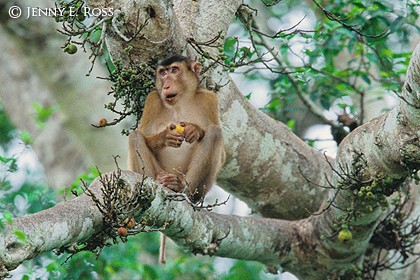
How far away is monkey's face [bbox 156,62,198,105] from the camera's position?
6645mm

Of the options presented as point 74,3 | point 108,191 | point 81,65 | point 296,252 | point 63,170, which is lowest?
point 108,191

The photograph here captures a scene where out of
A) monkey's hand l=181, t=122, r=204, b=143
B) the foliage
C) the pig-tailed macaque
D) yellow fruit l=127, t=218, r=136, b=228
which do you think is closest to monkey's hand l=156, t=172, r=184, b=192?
the pig-tailed macaque

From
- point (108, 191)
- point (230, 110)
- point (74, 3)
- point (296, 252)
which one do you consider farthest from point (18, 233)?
point (296, 252)

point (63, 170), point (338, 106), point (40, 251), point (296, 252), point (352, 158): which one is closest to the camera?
point (40, 251)

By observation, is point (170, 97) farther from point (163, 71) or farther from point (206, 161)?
point (206, 161)

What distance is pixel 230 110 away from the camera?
23.3 feet

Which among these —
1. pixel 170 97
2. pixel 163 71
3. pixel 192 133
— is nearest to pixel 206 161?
pixel 192 133

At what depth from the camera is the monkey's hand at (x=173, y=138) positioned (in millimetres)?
6551

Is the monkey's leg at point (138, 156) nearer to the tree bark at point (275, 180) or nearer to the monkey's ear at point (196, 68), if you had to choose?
the tree bark at point (275, 180)

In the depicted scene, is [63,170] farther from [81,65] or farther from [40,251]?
[40,251]

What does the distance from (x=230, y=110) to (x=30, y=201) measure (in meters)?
2.08

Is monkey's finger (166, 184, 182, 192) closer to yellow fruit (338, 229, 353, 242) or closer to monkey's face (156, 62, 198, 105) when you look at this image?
monkey's face (156, 62, 198, 105)

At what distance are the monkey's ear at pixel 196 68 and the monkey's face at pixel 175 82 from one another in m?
0.02

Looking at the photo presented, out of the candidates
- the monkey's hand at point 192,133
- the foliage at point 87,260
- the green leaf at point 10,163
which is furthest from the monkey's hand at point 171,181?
the green leaf at point 10,163
